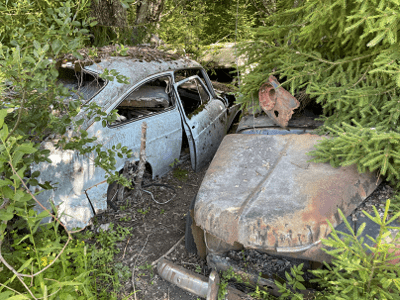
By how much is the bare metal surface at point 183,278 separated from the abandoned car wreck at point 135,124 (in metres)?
0.88

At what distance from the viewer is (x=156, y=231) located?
3.24 m

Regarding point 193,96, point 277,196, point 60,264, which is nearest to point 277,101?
point 277,196

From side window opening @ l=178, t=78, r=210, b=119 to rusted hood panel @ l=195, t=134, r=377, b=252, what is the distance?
219 cm

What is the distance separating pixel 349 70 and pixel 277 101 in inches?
27.4

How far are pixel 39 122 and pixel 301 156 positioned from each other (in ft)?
7.38

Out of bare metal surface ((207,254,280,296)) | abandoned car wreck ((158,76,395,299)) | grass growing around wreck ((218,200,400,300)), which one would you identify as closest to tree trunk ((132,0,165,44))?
abandoned car wreck ((158,76,395,299))

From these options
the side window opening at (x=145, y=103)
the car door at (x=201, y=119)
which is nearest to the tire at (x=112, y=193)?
the side window opening at (x=145, y=103)

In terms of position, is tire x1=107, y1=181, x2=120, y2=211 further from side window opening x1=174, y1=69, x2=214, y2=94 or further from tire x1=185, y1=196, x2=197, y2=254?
side window opening x1=174, y1=69, x2=214, y2=94

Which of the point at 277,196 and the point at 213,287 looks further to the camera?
the point at 213,287

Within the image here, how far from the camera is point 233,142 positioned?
2846 mm

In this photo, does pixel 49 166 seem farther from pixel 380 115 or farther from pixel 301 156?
pixel 380 115

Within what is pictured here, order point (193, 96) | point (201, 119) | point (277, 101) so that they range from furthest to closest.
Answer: point (193, 96) < point (201, 119) < point (277, 101)

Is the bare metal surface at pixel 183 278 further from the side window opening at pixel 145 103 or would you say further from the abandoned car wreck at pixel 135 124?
the side window opening at pixel 145 103

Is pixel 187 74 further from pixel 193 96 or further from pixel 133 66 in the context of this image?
pixel 133 66
